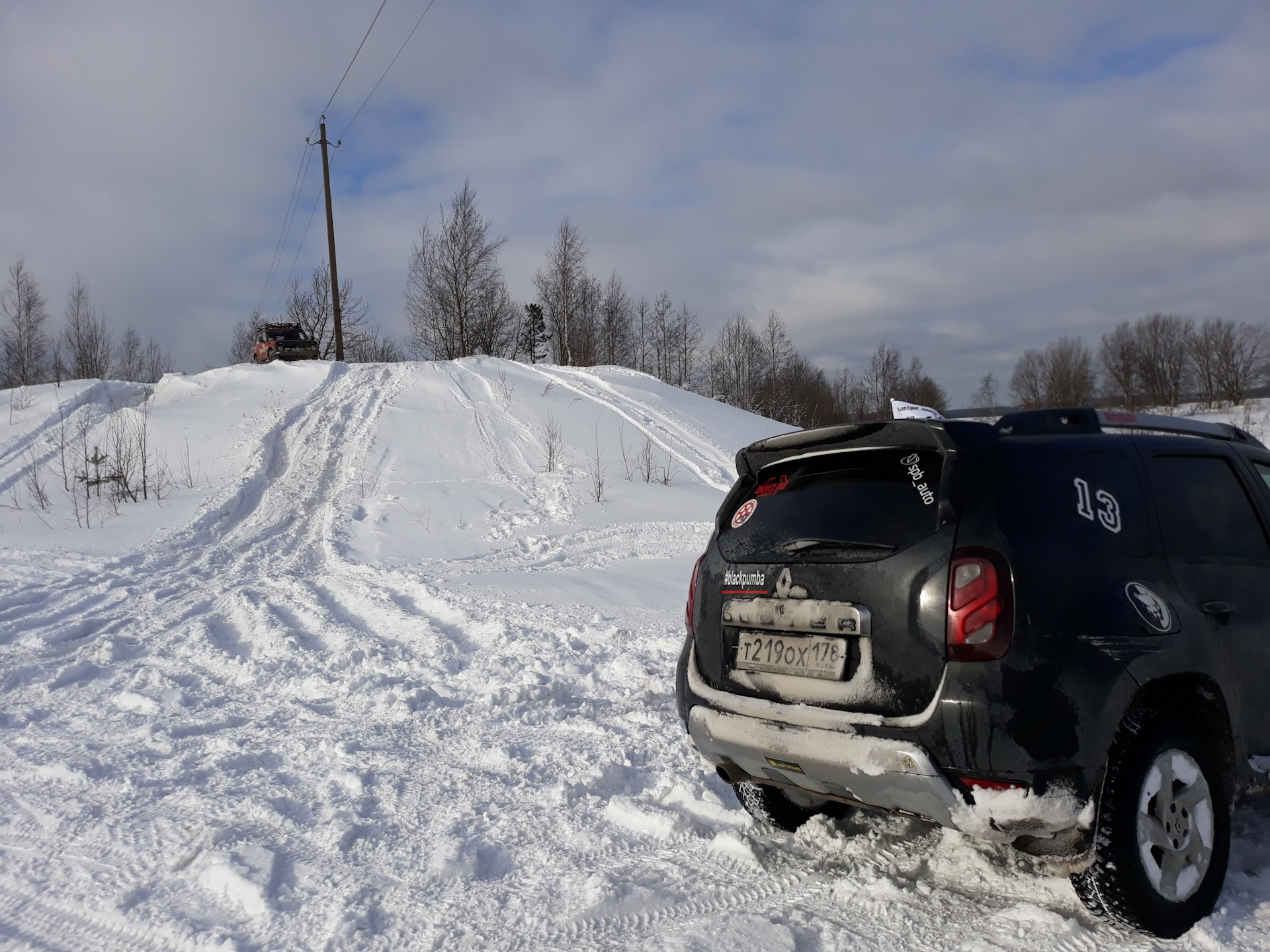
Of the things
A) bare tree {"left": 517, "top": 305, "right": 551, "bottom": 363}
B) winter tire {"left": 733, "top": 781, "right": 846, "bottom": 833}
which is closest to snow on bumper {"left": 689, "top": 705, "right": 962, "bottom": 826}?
winter tire {"left": 733, "top": 781, "right": 846, "bottom": 833}

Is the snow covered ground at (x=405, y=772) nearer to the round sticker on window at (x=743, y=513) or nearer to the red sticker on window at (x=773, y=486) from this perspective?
the round sticker on window at (x=743, y=513)

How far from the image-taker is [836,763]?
2738 mm

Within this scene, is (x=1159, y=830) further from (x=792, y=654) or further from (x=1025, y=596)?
(x=792, y=654)

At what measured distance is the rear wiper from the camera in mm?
2805

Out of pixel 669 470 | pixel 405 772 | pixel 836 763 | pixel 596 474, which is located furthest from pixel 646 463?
A: pixel 836 763

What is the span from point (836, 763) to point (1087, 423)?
1695mm

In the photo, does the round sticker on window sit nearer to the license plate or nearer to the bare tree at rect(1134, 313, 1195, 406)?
the license plate

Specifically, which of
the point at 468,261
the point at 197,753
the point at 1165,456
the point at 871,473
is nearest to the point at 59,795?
the point at 197,753

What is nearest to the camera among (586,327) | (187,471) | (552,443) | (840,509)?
(840,509)

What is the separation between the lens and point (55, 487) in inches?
513

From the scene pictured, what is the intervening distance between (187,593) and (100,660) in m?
2.05

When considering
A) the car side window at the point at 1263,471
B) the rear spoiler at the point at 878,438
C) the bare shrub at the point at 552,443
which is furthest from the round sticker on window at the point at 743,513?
the bare shrub at the point at 552,443

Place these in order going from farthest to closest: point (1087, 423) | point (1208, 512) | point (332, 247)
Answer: point (332, 247) < point (1208, 512) < point (1087, 423)

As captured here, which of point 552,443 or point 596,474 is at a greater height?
point 552,443
